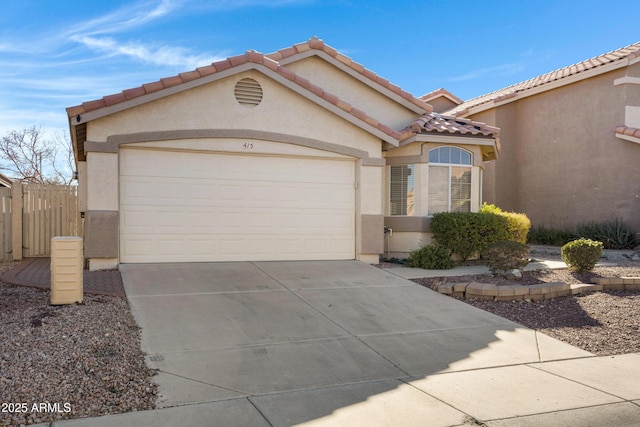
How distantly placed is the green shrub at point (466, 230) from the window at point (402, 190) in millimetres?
792

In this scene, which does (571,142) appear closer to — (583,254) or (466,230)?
(466,230)

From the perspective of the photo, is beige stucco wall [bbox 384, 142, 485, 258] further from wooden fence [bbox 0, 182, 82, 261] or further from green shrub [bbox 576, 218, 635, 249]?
wooden fence [bbox 0, 182, 82, 261]

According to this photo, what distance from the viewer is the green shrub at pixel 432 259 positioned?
12.3 m

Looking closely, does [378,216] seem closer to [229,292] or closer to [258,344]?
[229,292]

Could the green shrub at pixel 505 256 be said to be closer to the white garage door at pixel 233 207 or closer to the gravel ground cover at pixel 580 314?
the gravel ground cover at pixel 580 314

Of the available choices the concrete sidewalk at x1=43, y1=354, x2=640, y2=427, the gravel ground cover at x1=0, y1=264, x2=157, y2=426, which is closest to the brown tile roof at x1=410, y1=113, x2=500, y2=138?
the concrete sidewalk at x1=43, y1=354, x2=640, y2=427

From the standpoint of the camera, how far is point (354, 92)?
15164mm

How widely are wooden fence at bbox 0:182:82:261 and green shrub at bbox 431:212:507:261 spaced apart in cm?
952

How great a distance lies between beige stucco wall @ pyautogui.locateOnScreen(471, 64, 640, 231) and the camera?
18141 millimetres

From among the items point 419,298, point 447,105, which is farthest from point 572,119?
point 419,298

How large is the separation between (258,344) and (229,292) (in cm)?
251

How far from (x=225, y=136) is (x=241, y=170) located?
0.84m

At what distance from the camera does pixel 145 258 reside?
35.7 feet

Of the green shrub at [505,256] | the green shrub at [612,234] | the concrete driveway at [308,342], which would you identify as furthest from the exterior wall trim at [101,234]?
the green shrub at [612,234]
